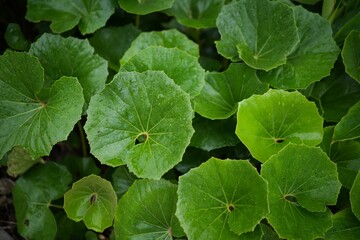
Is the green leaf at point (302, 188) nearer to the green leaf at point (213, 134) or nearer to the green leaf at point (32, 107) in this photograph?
the green leaf at point (213, 134)

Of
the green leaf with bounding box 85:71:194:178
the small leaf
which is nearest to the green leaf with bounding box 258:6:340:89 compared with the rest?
the small leaf

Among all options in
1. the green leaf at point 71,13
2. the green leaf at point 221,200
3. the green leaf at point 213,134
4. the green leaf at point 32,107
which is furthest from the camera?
the green leaf at point 71,13

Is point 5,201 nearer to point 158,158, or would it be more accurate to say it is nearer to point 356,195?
point 158,158

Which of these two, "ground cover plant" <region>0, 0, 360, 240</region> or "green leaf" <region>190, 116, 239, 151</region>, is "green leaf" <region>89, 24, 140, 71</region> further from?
"green leaf" <region>190, 116, 239, 151</region>

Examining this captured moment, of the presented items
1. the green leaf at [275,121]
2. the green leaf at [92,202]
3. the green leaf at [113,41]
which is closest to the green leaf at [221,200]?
the green leaf at [275,121]

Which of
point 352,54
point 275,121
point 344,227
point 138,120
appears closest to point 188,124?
point 138,120

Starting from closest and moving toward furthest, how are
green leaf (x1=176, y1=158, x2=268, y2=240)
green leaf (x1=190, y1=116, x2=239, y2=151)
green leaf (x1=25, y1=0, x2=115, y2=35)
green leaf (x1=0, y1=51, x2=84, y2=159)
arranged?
green leaf (x1=176, y1=158, x2=268, y2=240), green leaf (x1=0, y1=51, x2=84, y2=159), green leaf (x1=190, y1=116, x2=239, y2=151), green leaf (x1=25, y1=0, x2=115, y2=35)

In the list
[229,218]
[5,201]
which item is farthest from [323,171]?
[5,201]

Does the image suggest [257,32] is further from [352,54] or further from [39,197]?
[39,197]
